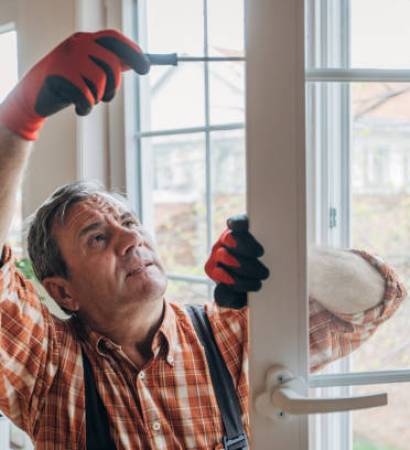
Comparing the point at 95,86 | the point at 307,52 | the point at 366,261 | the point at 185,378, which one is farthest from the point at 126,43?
the point at 185,378

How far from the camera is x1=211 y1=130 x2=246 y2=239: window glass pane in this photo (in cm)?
134

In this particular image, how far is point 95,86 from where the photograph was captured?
828 millimetres

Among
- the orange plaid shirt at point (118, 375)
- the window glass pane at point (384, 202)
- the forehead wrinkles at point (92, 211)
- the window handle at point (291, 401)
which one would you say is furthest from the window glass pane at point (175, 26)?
the window handle at point (291, 401)

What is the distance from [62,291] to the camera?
1.10m

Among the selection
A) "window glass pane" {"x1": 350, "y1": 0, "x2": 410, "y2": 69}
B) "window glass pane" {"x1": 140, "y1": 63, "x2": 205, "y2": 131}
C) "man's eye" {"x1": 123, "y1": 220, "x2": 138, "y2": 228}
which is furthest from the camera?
"window glass pane" {"x1": 140, "y1": 63, "x2": 205, "y2": 131}

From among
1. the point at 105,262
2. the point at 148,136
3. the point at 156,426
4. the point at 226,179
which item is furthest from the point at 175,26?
the point at 156,426

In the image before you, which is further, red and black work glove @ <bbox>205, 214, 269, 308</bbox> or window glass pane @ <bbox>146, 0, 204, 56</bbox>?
window glass pane @ <bbox>146, 0, 204, 56</bbox>

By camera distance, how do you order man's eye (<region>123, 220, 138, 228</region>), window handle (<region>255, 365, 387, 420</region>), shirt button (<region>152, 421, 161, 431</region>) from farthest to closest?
1. man's eye (<region>123, 220, 138, 228</region>)
2. shirt button (<region>152, 421, 161, 431</region>)
3. window handle (<region>255, 365, 387, 420</region>)

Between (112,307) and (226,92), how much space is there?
591 mm

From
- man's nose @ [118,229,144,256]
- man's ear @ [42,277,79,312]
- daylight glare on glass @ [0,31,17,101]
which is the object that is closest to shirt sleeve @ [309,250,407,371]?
man's nose @ [118,229,144,256]

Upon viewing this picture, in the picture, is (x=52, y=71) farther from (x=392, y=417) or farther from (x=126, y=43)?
(x=392, y=417)

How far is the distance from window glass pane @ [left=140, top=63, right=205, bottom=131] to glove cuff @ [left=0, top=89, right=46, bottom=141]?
57cm

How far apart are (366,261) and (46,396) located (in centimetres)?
62

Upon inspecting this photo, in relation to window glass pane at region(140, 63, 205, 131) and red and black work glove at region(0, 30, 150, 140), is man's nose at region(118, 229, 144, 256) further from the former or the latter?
window glass pane at region(140, 63, 205, 131)
